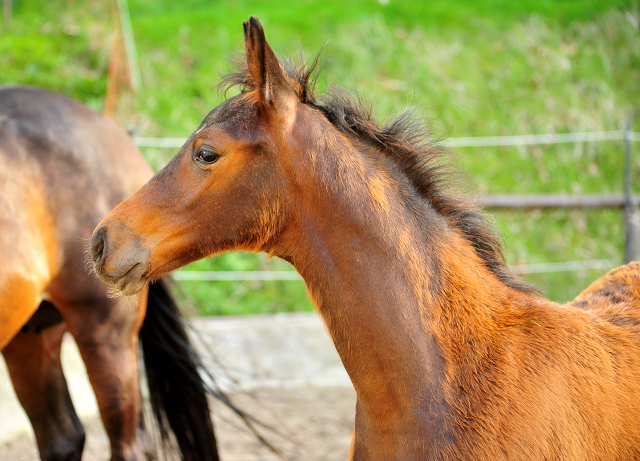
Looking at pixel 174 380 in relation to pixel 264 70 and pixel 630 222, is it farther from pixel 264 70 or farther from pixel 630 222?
pixel 630 222

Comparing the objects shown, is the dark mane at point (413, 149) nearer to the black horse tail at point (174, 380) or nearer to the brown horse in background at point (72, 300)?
the brown horse in background at point (72, 300)

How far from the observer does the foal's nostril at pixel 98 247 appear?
6.27 feet

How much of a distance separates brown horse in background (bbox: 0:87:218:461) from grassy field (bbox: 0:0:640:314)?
9.50 feet

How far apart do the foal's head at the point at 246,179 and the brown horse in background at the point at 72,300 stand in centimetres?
92

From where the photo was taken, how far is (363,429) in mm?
1886

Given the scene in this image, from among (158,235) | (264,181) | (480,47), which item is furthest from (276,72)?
(480,47)

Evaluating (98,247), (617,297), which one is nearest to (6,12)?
(98,247)

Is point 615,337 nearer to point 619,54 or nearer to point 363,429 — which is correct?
point 363,429

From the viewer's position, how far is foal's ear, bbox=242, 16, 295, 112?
1739mm

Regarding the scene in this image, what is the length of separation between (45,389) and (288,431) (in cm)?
148

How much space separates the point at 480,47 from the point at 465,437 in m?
7.84

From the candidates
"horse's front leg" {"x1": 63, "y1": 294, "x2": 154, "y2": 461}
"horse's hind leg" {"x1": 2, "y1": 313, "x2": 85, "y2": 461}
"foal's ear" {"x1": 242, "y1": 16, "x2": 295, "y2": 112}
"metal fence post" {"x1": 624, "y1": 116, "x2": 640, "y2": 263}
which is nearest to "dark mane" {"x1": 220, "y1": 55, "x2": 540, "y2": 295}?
"foal's ear" {"x1": 242, "y1": 16, "x2": 295, "y2": 112}

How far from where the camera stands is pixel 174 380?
3.32m

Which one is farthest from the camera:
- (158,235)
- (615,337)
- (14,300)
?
(14,300)
